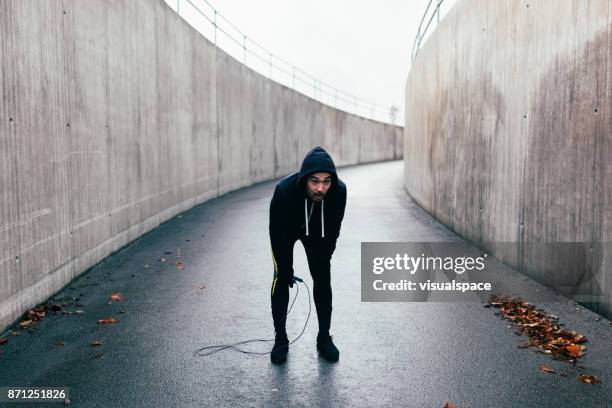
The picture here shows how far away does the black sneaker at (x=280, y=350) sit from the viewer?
465cm

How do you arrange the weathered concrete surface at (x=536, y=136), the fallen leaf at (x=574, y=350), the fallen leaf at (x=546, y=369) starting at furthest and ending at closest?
the weathered concrete surface at (x=536, y=136)
the fallen leaf at (x=574, y=350)
the fallen leaf at (x=546, y=369)

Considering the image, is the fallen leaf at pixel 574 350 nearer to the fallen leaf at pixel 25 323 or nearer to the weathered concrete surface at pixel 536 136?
the weathered concrete surface at pixel 536 136

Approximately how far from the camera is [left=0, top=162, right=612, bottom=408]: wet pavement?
4.06m

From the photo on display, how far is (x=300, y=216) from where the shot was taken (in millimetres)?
4613

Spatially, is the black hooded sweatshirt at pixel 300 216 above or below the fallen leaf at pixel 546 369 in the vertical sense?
above

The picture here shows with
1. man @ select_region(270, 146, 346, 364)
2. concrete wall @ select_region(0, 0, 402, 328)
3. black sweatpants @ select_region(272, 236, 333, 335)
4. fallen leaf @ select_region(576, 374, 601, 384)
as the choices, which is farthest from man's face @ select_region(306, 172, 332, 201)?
concrete wall @ select_region(0, 0, 402, 328)

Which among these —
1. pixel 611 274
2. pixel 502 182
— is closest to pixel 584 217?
pixel 611 274

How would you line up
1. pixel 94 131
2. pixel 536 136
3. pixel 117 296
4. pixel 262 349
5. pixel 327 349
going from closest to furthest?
pixel 327 349 → pixel 262 349 → pixel 117 296 → pixel 536 136 → pixel 94 131

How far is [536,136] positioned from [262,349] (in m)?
4.14

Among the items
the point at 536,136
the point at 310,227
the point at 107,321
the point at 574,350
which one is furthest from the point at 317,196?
the point at 536,136

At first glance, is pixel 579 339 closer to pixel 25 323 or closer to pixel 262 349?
pixel 262 349

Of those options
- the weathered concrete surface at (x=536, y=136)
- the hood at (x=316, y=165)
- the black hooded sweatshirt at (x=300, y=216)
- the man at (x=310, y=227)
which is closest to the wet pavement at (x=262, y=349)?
the man at (x=310, y=227)

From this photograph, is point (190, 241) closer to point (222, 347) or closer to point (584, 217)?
point (222, 347)

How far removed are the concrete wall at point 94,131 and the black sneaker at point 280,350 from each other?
2.44 metres
